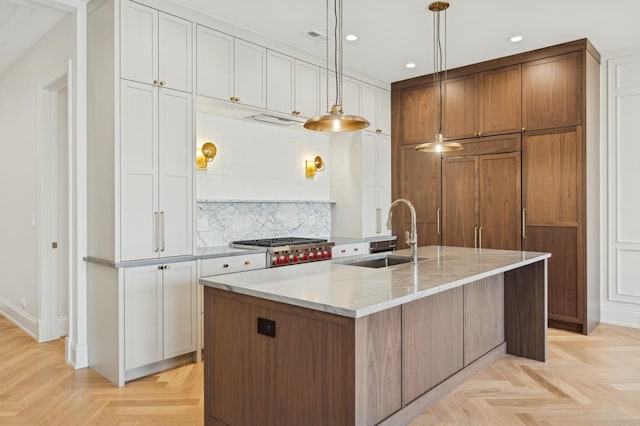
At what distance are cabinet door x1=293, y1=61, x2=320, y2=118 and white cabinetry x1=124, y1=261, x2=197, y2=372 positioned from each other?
1.98 metres

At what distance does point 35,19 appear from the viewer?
3877 millimetres

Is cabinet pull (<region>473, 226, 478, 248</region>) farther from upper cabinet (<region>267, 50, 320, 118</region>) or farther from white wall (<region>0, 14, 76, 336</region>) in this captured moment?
white wall (<region>0, 14, 76, 336</region>)

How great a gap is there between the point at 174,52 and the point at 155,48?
0.16 meters

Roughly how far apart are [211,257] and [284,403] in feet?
6.02

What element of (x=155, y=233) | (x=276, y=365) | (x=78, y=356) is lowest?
(x=78, y=356)

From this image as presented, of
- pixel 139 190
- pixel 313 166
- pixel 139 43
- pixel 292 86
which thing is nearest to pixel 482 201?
pixel 313 166

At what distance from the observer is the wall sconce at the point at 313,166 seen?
5.37 meters

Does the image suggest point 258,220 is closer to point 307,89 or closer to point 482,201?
point 307,89

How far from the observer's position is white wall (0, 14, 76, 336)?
13.1 feet

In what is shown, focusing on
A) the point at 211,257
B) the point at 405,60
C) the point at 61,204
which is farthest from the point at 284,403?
Result: the point at 405,60

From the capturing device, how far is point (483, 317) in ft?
11.5

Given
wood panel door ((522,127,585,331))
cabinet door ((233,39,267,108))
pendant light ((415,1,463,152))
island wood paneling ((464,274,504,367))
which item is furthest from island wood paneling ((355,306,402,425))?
wood panel door ((522,127,585,331))

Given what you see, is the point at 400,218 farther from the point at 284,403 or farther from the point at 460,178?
the point at 284,403

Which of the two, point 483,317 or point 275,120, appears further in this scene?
point 275,120
